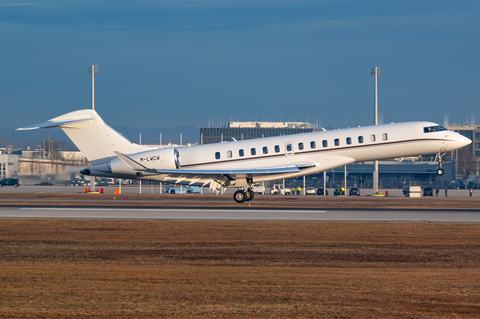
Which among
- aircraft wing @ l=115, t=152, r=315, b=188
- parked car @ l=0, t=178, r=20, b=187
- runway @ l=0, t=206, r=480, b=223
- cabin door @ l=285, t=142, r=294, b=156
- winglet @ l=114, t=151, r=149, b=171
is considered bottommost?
runway @ l=0, t=206, r=480, b=223

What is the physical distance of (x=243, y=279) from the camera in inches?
558

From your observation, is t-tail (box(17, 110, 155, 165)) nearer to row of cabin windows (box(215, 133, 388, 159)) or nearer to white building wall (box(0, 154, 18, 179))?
row of cabin windows (box(215, 133, 388, 159))

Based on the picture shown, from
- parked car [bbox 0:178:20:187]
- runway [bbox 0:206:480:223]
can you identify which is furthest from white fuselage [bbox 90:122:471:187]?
parked car [bbox 0:178:20:187]

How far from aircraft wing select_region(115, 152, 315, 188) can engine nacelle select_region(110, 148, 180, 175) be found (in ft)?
1.89

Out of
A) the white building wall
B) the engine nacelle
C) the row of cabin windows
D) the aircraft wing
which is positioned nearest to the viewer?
the row of cabin windows

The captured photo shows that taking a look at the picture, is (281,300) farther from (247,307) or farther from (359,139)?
A: (359,139)

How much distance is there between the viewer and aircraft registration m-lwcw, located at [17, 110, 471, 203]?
1380 inches

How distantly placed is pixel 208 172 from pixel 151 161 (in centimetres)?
421

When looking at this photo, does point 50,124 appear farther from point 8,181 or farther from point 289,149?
point 8,181

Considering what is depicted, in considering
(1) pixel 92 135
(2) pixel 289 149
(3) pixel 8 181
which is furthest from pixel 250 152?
(3) pixel 8 181

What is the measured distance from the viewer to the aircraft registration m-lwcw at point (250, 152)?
115 ft

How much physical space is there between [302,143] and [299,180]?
3879 inches

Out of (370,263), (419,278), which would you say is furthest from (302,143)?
(419,278)

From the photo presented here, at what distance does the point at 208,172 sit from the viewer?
35406 mm
